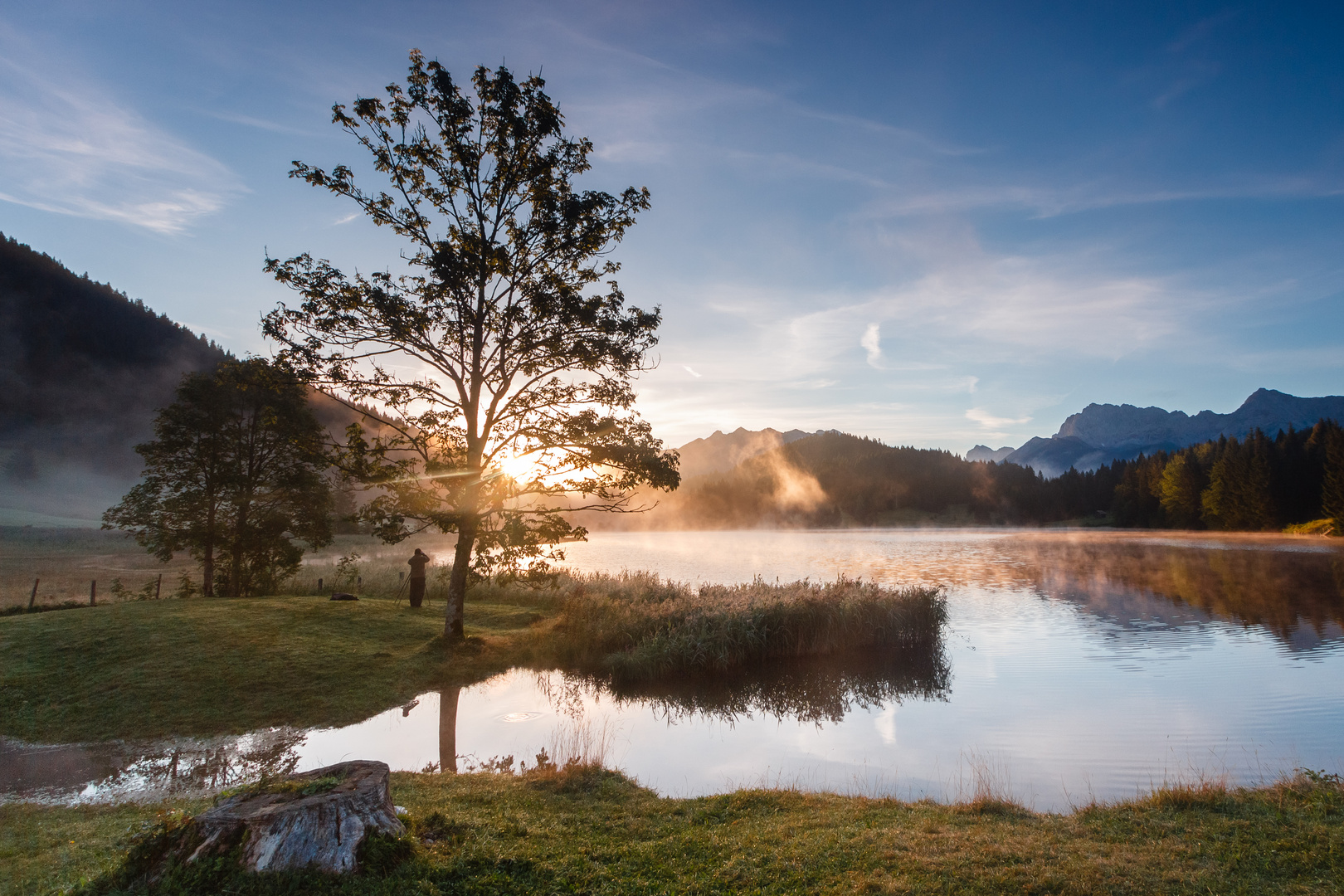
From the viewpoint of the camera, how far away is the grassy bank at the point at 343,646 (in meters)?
12.3

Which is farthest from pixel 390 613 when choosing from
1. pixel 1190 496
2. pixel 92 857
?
pixel 1190 496

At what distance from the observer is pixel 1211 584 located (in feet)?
110

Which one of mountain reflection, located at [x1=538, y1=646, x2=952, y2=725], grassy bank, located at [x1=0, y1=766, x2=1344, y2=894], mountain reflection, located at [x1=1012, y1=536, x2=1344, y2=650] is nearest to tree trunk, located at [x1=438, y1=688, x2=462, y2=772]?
mountain reflection, located at [x1=538, y1=646, x2=952, y2=725]

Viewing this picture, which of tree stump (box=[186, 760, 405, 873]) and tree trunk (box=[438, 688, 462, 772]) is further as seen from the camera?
tree trunk (box=[438, 688, 462, 772])

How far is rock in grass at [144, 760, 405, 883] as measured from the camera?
16.5 ft

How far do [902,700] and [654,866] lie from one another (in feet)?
35.5

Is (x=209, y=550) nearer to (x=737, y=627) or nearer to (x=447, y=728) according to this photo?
(x=447, y=728)

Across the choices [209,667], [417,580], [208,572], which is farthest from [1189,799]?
[208,572]

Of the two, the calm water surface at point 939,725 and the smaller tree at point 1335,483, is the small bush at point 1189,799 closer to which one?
the calm water surface at point 939,725

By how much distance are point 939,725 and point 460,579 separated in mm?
12655

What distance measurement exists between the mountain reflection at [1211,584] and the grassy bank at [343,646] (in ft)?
36.1

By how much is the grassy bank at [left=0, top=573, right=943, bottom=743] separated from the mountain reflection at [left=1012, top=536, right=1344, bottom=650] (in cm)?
1101

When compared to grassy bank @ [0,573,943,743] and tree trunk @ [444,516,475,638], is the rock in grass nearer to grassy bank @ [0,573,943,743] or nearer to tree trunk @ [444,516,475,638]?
grassy bank @ [0,573,943,743]

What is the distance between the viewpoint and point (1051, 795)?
908cm
